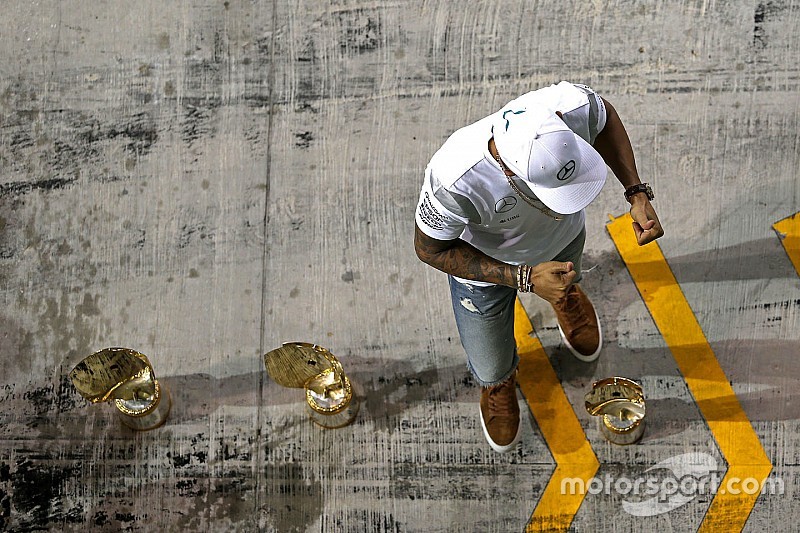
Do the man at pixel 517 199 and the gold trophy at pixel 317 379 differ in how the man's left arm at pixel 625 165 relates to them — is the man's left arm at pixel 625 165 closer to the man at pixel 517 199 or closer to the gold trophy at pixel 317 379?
the man at pixel 517 199

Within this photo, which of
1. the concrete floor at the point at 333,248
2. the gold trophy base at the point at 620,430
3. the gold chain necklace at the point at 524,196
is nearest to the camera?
the gold chain necklace at the point at 524,196

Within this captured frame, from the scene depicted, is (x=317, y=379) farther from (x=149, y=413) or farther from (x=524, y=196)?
(x=524, y=196)

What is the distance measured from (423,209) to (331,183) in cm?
163

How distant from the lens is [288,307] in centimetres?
412

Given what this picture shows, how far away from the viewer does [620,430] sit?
3.72 metres

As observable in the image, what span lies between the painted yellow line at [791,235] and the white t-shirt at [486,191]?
5.23 feet

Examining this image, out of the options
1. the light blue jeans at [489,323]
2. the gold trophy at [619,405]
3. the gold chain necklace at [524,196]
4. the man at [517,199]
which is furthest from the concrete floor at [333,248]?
the gold chain necklace at [524,196]

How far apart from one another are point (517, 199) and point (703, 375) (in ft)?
5.71

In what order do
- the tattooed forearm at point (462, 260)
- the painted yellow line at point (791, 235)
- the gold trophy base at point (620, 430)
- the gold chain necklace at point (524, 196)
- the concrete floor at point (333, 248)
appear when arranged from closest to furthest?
the gold chain necklace at point (524, 196) < the tattooed forearm at point (462, 260) < the gold trophy base at point (620, 430) < the concrete floor at point (333, 248) < the painted yellow line at point (791, 235)

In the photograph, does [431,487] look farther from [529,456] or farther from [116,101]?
[116,101]

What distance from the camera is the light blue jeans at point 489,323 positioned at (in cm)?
318

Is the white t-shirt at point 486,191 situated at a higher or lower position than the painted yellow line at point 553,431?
higher

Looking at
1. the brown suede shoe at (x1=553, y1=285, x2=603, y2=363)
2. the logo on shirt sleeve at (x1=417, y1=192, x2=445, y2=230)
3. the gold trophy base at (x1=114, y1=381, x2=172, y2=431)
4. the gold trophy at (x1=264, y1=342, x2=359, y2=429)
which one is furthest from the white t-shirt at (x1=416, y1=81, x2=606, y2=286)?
the gold trophy base at (x1=114, y1=381, x2=172, y2=431)

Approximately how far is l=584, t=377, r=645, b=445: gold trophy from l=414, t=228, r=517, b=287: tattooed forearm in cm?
98
